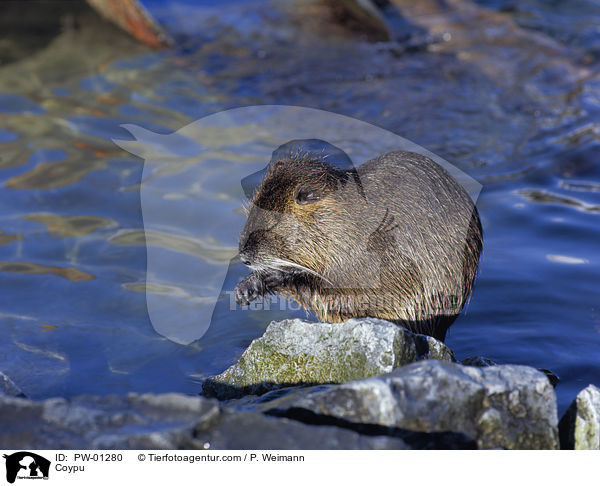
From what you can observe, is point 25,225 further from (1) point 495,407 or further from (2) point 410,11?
(2) point 410,11

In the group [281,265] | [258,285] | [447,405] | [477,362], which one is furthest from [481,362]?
[258,285]

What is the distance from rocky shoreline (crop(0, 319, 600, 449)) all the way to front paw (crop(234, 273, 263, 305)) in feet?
3.66

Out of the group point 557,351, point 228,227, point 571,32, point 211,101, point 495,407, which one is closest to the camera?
point 495,407

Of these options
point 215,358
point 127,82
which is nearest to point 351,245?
point 215,358

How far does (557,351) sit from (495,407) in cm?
163

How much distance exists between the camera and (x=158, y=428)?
8.91 feet

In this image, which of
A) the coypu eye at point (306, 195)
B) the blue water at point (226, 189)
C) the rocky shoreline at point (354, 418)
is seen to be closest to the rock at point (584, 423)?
the rocky shoreline at point (354, 418)

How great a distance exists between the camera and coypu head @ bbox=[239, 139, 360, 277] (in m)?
4.02

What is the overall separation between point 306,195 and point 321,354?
2.89 ft

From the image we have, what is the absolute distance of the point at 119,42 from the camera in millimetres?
9344

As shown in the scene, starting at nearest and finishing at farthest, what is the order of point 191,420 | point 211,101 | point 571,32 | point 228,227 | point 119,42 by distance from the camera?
point 191,420 < point 228,227 < point 211,101 < point 119,42 < point 571,32
